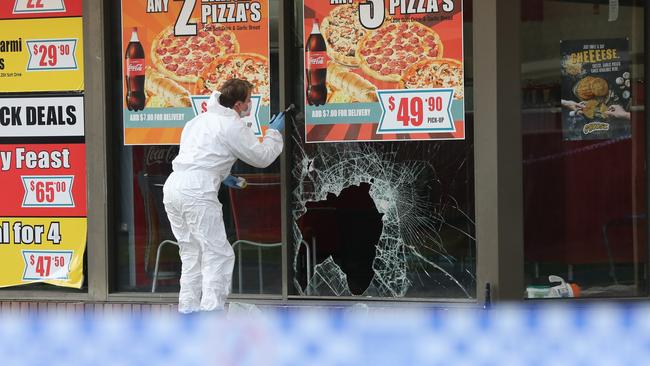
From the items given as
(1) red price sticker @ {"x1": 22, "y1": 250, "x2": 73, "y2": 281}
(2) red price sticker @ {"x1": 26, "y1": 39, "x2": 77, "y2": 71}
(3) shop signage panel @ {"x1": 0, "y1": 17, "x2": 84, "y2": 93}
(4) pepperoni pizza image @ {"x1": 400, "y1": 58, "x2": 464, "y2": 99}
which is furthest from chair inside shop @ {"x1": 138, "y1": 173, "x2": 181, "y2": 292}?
(4) pepperoni pizza image @ {"x1": 400, "y1": 58, "x2": 464, "y2": 99}

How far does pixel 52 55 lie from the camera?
7.39m

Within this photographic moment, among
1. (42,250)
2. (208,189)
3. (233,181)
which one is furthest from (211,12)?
(42,250)

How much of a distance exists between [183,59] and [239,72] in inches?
16.6

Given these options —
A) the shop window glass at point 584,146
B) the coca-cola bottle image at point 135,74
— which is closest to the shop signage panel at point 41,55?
the coca-cola bottle image at point 135,74

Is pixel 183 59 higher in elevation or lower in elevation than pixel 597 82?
higher

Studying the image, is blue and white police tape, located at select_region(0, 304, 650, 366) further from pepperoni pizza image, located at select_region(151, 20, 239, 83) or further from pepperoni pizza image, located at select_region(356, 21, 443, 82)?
pepperoni pizza image, located at select_region(151, 20, 239, 83)

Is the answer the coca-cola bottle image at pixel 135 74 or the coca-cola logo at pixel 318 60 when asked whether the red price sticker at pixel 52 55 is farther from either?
the coca-cola logo at pixel 318 60

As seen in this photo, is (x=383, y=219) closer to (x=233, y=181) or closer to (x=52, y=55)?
(x=233, y=181)

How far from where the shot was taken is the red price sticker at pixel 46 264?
293 inches

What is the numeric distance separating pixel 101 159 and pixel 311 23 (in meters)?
1.79

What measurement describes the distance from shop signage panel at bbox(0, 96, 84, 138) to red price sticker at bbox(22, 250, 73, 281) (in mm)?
863

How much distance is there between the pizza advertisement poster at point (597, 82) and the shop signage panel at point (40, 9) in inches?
138

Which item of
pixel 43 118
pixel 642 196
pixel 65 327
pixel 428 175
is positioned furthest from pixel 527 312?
pixel 43 118

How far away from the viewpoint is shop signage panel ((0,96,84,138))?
7357 millimetres
